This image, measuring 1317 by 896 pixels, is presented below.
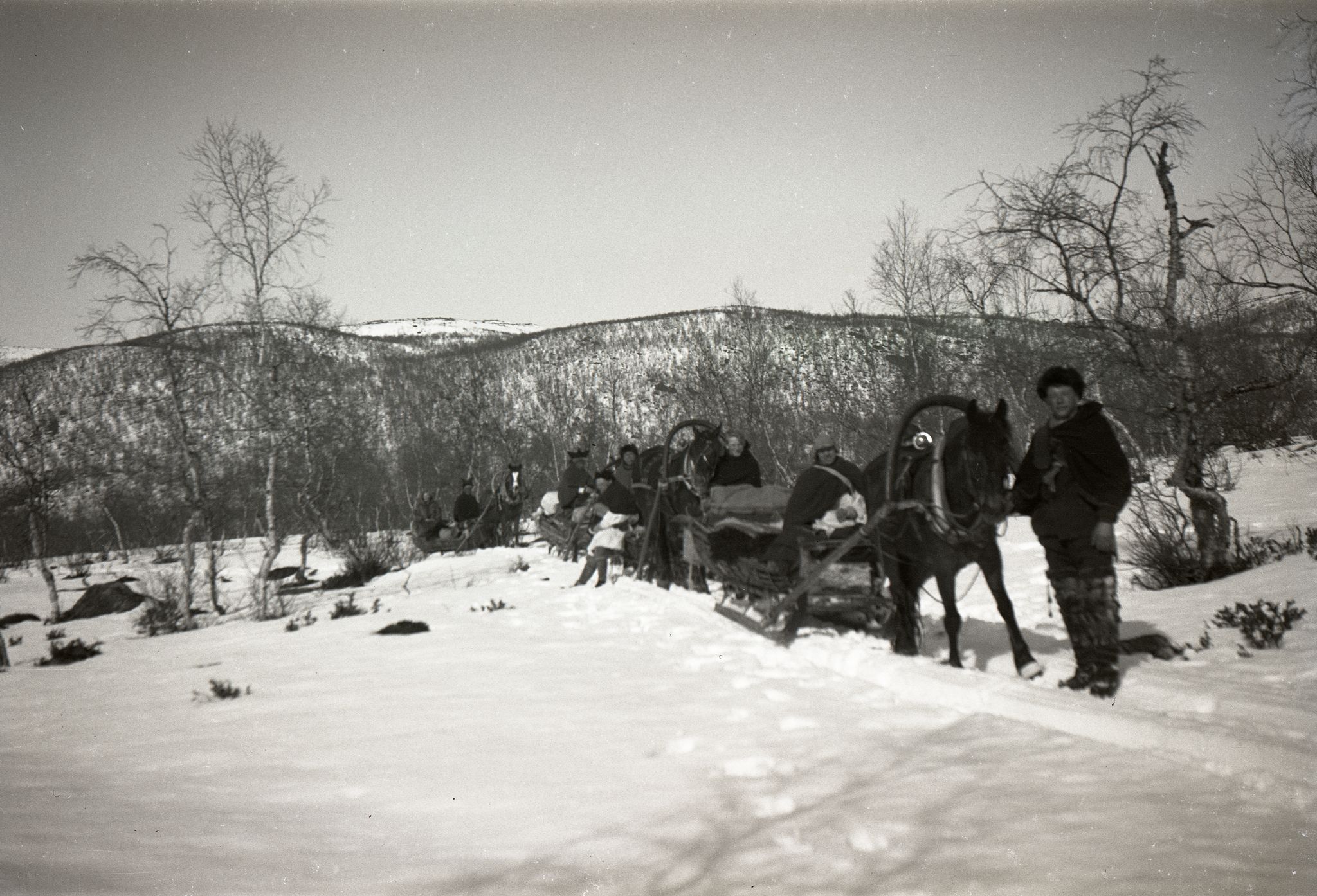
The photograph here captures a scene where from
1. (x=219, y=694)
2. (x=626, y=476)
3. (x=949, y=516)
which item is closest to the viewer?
(x=949, y=516)

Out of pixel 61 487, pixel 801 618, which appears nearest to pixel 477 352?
pixel 61 487

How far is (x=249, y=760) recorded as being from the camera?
3988 mm

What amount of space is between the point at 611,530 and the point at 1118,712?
8599 millimetres

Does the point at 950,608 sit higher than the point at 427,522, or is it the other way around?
the point at 950,608

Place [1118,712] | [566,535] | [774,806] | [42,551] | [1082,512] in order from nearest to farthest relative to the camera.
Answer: [774,806] < [1118,712] < [1082,512] < [42,551] < [566,535]

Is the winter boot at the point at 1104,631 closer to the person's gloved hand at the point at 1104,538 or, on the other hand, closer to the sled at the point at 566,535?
the person's gloved hand at the point at 1104,538

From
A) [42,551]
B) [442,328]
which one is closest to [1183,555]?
[42,551]

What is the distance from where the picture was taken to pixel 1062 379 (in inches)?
196

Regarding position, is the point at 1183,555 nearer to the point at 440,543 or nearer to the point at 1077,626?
the point at 1077,626

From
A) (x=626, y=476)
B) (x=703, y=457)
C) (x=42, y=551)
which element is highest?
(x=703, y=457)

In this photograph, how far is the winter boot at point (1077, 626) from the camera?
461cm

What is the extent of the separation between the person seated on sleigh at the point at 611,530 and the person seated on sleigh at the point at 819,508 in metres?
4.54

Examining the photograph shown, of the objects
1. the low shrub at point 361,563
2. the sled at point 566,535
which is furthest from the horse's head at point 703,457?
the low shrub at point 361,563

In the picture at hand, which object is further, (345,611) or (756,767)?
(345,611)
